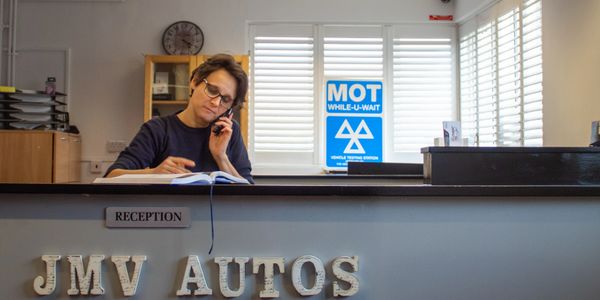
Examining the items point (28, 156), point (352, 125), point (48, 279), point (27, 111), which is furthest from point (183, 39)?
point (48, 279)

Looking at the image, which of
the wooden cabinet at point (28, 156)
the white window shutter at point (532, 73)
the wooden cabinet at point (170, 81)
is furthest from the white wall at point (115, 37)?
the white window shutter at point (532, 73)

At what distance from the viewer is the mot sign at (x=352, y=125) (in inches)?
178

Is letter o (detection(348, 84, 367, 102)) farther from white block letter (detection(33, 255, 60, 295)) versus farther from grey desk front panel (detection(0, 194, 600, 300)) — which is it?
white block letter (detection(33, 255, 60, 295))

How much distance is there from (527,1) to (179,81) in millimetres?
2852

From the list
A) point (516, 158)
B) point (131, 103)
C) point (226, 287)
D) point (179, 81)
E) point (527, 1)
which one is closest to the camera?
point (226, 287)

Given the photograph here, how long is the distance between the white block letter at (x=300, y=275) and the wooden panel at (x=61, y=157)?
3.31 metres

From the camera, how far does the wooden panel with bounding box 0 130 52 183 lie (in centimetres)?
387

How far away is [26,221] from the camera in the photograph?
52.2 inches

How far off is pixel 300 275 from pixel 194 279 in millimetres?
287

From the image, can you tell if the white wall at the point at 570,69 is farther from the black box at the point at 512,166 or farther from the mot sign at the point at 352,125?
the mot sign at the point at 352,125

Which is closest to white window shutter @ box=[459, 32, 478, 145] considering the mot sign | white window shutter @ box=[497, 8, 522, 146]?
white window shutter @ box=[497, 8, 522, 146]

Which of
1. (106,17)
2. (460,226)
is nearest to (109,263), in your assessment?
(460,226)

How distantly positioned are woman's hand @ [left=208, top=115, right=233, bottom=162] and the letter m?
2705mm

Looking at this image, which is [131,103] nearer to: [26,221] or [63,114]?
[63,114]
